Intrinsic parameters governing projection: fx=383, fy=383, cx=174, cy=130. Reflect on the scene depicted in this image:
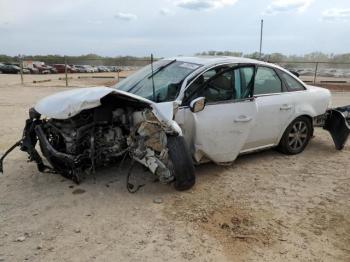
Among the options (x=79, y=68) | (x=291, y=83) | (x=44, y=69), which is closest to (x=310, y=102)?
(x=291, y=83)

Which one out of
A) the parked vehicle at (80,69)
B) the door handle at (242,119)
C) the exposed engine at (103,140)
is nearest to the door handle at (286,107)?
the door handle at (242,119)

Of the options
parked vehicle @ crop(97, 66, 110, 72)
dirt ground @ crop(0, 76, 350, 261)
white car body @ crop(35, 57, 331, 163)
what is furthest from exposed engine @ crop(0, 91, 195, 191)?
parked vehicle @ crop(97, 66, 110, 72)

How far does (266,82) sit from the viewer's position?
19.7 feet

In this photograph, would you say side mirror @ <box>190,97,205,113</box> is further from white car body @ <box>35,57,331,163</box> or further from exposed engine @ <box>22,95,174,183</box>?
exposed engine @ <box>22,95,174,183</box>

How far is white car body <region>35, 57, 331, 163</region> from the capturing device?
186 inches

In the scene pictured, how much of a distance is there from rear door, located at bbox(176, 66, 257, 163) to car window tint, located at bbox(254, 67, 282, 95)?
182 millimetres

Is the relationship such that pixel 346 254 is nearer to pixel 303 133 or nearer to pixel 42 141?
pixel 303 133

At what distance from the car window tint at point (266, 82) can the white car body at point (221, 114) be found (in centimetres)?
7

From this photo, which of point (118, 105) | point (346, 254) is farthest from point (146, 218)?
point (346, 254)

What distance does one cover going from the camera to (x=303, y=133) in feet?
21.5

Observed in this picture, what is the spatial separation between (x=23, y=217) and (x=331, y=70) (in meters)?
34.4

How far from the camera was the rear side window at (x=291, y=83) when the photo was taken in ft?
20.7

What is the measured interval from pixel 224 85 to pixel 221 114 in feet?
1.64

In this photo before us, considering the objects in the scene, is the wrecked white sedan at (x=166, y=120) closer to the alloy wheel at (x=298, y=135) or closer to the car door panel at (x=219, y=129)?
the car door panel at (x=219, y=129)
